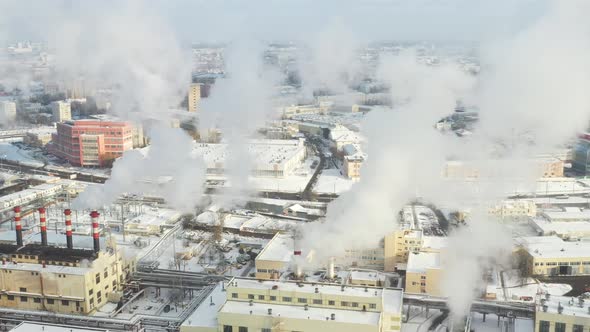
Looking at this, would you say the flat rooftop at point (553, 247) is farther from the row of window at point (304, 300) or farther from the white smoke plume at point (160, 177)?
the white smoke plume at point (160, 177)

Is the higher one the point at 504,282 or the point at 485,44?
the point at 485,44

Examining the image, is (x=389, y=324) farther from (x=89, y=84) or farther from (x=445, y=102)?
(x=89, y=84)

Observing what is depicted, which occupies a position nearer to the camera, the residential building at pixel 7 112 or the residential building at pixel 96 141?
the residential building at pixel 96 141

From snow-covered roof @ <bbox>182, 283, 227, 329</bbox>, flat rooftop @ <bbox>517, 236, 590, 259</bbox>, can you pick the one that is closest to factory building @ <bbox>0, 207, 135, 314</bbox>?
snow-covered roof @ <bbox>182, 283, 227, 329</bbox>

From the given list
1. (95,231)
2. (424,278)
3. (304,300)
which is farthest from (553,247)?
(95,231)

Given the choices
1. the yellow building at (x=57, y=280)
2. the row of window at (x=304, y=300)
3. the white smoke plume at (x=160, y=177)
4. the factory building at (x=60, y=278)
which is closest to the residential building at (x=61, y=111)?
the white smoke plume at (x=160, y=177)

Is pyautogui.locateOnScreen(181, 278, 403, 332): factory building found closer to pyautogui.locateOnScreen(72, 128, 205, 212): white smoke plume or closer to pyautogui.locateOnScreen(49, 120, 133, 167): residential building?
pyautogui.locateOnScreen(72, 128, 205, 212): white smoke plume

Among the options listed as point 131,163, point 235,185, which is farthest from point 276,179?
point 131,163
